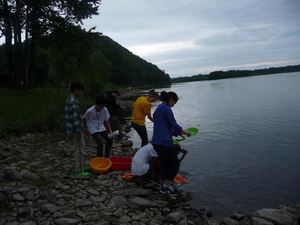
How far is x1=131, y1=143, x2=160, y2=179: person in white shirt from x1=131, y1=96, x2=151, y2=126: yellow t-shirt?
5.61 ft

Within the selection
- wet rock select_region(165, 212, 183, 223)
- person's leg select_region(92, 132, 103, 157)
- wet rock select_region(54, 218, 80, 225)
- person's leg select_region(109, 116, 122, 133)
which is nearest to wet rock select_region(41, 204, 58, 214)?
wet rock select_region(54, 218, 80, 225)

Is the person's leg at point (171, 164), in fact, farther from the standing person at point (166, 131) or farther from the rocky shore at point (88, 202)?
the rocky shore at point (88, 202)

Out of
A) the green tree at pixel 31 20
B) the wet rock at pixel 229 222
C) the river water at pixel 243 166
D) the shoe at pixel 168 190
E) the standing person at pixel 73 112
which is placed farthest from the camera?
the green tree at pixel 31 20

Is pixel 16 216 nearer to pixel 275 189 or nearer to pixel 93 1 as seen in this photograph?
pixel 275 189

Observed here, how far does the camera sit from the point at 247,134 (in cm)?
1285

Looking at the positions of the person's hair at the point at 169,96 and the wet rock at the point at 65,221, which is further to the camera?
the person's hair at the point at 169,96

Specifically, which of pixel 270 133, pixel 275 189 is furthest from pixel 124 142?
pixel 270 133

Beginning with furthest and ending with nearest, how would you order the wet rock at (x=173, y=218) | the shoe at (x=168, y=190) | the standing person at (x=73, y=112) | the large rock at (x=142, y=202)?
the shoe at (x=168, y=190) < the standing person at (x=73, y=112) < the large rock at (x=142, y=202) < the wet rock at (x=173, y=218)

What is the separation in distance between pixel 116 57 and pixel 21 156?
10125 centimetres

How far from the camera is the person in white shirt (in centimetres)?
595

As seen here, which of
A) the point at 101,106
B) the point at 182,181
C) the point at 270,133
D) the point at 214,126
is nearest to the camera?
the point at 101,106

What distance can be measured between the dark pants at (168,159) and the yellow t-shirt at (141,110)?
86.8 inches

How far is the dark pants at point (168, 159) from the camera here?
213 inches

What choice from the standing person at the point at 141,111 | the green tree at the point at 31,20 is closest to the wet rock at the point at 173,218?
the standing person at the point at 141,111
